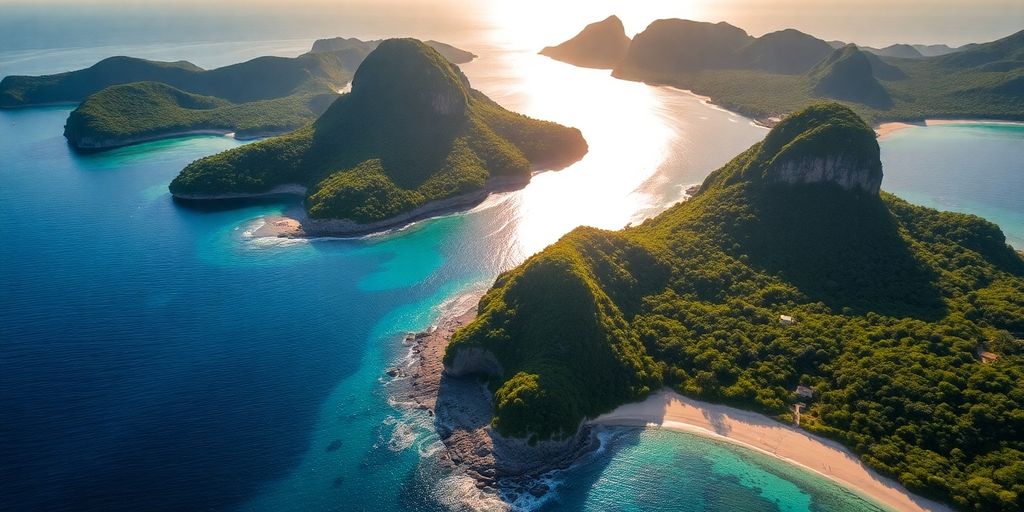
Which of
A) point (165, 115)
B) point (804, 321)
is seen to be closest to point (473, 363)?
point (804, 321)

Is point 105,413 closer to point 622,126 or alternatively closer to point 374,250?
point 374,250

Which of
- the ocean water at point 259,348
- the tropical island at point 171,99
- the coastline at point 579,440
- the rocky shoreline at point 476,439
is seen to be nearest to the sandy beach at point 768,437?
the coastline at point 579,440

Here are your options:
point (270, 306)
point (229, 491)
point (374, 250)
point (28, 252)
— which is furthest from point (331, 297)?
point (28, 252)

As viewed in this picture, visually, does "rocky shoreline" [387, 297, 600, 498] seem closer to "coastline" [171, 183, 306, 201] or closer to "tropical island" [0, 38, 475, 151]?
"coastline" [171, 183, 306, 201]

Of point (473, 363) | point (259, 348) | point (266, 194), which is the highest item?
point (266, 194)

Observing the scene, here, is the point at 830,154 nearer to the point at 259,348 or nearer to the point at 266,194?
the point at 259,348
